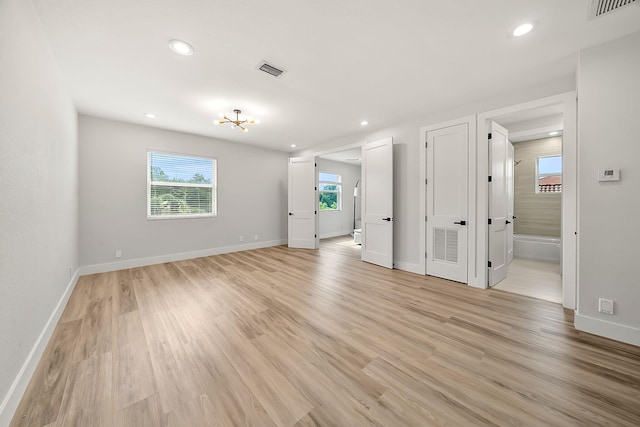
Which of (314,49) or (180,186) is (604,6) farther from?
(180,186)

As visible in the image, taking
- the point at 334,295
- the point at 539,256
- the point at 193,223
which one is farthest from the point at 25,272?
the point at 539,256

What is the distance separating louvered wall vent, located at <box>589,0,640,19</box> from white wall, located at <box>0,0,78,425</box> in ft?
13.0

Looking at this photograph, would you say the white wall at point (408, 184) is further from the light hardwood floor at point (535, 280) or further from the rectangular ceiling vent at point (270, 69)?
the rectangular ceiling vent at point (270, 69)

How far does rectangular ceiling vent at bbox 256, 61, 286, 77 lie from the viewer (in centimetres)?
247

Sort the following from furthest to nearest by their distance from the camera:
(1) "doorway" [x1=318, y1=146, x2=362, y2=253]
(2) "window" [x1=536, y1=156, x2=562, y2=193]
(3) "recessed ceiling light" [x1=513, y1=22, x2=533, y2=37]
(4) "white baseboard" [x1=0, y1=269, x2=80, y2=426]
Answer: (1) "doorway" [x1=318, y1=146, x2=362, y2=253]
(2) "window" [x1=536, y1=156, x2=562, y2=193]
(3) "recessed ceiling light" [x1=513, y1=22, x2=533, y2=37]
(4) "white baseboard" [x1=0, y1=269, x2=80, y2=426]

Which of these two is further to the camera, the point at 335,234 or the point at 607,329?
the point at 335,234

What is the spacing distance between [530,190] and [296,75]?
19.7 ft

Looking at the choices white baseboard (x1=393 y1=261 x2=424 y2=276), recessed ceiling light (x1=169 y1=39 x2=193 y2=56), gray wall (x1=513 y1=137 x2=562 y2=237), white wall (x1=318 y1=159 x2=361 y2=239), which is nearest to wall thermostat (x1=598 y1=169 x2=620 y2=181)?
white baseboard (x1=393 y1=261 x2=424 y2=276)

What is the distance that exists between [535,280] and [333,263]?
3.29m

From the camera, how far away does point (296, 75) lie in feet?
8.83

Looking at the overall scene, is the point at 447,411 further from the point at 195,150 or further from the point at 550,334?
the point at 195,150

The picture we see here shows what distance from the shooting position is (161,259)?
15.2 feet

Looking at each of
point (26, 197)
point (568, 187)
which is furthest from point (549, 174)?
point (26, 197)

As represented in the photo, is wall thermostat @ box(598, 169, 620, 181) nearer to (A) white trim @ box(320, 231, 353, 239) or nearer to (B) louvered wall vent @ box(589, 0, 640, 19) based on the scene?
(B) louvered wall vent @ box(589, 0, 640, 19)
